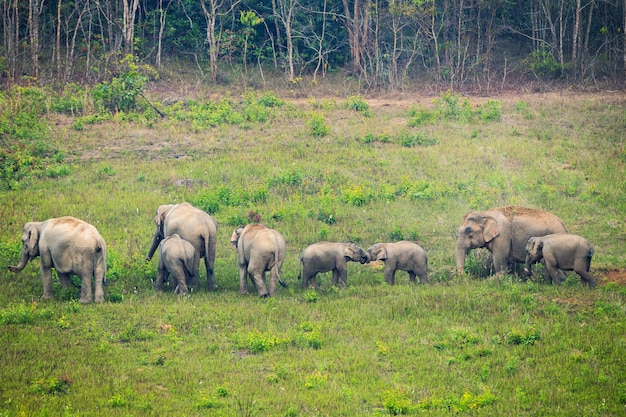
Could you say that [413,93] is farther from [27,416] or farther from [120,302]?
[27,416]

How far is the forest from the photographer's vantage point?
132ft

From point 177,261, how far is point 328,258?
3160 millimetres

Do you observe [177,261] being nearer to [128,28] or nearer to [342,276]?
[342,276]

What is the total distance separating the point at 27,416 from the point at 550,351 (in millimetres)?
7821

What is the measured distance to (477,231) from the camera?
20.3 m

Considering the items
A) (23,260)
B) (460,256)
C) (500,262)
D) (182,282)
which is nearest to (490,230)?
(500,262)

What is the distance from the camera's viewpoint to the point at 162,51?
139 feet

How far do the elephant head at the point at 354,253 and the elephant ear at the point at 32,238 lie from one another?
631 centimetres

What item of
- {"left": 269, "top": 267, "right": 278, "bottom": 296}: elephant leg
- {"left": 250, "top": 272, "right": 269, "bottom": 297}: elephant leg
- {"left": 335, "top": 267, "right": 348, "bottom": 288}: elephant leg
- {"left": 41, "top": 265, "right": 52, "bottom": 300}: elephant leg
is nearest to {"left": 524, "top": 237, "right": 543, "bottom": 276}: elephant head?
{"left": 335, "top": 267, "right": 348, "bottom": 288}: elephant leg

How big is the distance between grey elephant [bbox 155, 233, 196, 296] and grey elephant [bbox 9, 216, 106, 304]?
117 centimetres

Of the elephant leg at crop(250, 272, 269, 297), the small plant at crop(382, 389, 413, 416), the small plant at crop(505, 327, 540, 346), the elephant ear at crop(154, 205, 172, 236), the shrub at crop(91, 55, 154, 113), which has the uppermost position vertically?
the shrub at crop(91, 55, 154, 113)

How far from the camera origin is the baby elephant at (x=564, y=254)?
18.3 m

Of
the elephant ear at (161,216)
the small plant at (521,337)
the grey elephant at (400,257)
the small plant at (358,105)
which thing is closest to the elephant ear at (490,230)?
the grey elephant at (400,257)

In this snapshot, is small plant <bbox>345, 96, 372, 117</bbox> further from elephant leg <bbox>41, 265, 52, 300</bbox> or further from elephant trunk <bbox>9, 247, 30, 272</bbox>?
elephant leg <bbox>41, 265, 52, 300</bbox>
